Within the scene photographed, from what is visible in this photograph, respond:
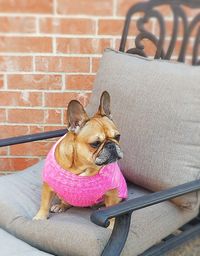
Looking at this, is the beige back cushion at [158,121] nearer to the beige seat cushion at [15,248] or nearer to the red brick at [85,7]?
the red brick at [85,7]

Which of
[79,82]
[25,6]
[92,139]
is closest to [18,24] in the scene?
[25,6]

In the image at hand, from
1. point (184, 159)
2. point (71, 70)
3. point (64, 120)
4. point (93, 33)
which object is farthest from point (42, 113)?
point (184, 159)

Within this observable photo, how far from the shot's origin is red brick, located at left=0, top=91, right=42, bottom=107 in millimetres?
2689

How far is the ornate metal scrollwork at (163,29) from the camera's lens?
2547 mm

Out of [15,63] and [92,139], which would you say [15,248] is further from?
[15,63]

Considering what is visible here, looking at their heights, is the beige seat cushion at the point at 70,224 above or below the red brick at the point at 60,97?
below

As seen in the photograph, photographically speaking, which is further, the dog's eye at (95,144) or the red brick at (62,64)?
the red brick at (62,64)

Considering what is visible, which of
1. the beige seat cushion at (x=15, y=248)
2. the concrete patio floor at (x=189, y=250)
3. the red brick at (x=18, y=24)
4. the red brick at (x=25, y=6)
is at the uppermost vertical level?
the red brick at (x=25, y=6)

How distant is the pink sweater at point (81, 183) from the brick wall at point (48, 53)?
0.82 metres

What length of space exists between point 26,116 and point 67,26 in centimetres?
56

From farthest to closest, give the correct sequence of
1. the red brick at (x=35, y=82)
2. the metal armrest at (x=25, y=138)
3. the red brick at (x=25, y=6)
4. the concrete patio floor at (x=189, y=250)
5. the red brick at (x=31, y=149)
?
1. the red brick at (x=31, y=149)
2. the red brick at (x=35, y=82)
3. the red brick at (x=25, y=6)
4. the concrete patio floor at (x=189, y=250)
5. the metal armrest at (x=25, y=138)

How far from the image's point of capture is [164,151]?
203 centimetres

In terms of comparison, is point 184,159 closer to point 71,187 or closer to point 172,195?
point 172,195

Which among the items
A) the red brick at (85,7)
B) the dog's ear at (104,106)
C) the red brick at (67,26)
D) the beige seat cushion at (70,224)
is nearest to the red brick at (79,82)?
the red brick at (67,26)
